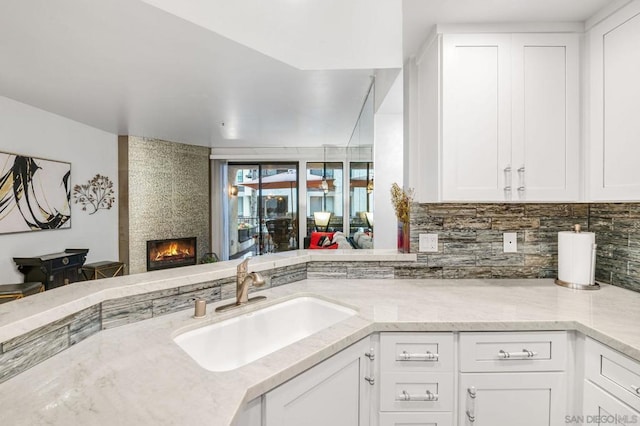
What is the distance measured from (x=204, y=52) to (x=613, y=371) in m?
3.07

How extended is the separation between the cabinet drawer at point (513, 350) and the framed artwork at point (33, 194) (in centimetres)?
480

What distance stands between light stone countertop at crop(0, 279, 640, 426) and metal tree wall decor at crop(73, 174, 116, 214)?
4.62m

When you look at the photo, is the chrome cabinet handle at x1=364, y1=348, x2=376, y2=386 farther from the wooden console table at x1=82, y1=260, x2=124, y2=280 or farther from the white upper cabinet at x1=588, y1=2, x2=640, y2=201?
the wooden console table at x1=82, y1=260, x2=124, y2=280

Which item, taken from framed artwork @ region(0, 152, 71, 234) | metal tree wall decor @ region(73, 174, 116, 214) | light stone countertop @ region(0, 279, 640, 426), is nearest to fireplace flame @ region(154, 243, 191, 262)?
metal tree wall decor @ region(73, 174, 116, 214)

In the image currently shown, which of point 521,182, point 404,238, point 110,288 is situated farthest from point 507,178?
point 110,288

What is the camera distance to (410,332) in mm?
1191

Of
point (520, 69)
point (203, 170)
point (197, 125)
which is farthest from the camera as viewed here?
point (203, 170)

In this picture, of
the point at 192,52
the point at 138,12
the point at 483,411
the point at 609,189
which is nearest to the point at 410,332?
the point at 483,411

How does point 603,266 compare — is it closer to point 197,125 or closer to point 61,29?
point 61,29

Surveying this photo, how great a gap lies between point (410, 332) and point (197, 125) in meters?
4.77

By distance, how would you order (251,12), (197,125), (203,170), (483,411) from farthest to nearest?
(203,170)
(197,125)
(251,12)
(483,411)

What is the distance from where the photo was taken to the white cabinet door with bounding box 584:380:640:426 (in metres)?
0.98

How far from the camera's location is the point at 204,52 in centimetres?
250

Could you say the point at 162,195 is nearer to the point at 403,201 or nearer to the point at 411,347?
the point at 403,201
